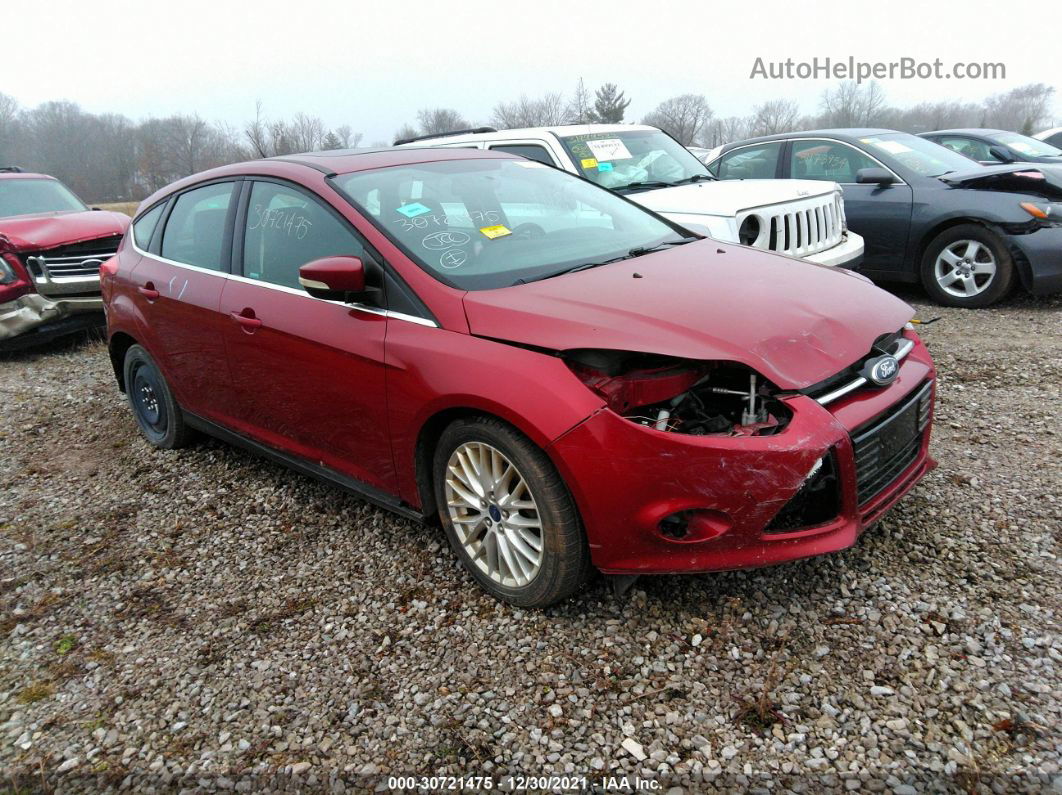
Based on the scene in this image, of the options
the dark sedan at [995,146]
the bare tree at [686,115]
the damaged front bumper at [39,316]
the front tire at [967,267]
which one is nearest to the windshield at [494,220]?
the front tire at [967,267]

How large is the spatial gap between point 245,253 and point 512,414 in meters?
1.89

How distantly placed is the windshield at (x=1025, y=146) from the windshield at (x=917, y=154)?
3266mm

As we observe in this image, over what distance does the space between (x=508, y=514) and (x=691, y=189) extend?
432 centimetres

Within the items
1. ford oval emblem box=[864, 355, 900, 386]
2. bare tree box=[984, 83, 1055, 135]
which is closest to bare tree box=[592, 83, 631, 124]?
bare tree box=[984, 83, 1055, 135]

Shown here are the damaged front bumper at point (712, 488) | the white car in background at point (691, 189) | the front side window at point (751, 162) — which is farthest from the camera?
the front side window at point (751, 162)

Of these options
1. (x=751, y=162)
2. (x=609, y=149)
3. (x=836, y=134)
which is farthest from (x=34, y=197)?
(x=836, y=134)

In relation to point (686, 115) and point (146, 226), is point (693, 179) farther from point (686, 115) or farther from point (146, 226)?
point (686, 115)

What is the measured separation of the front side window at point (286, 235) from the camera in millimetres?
3299

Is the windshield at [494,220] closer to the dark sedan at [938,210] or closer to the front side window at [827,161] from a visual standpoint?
the dark sedan at [938,210]

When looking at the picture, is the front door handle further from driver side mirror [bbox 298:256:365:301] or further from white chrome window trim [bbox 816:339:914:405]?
white chrome window trim [bbox 816:339:914:405]

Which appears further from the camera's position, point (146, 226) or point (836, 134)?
point (836, 134)

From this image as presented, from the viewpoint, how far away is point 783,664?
8.29 feet

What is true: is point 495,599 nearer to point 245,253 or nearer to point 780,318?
point 780,318

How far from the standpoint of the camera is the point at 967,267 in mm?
6914
